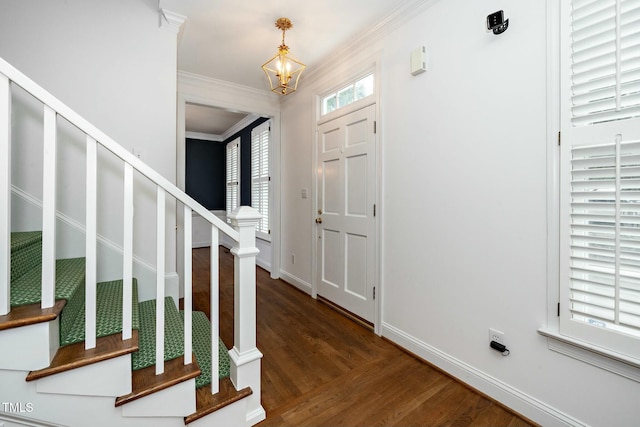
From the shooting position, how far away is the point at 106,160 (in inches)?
79.1

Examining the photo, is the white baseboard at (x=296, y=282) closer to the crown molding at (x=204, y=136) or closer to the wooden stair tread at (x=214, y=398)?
the wooden stair tread at (x=214, y=398)

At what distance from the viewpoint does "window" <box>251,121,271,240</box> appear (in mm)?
4367

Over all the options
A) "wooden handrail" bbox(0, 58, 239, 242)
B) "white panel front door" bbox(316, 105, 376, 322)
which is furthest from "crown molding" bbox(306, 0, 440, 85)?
"wooden handrail" bbox(0, 58, 239, 242)

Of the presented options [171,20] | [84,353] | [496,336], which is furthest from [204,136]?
[496,336]

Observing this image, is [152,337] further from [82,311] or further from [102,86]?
[102,86]

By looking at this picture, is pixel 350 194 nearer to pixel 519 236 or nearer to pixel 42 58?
pixel 519 236

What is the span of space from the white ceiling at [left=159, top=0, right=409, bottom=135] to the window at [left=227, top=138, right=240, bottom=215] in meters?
2.59

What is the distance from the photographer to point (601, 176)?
1263 millimetres

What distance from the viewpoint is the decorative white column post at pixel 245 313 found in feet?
4.63

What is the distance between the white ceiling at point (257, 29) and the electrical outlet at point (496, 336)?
7.64 ft

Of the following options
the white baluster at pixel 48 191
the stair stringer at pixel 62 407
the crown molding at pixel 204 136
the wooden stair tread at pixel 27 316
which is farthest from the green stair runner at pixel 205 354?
the crown molding at pixel 204 136

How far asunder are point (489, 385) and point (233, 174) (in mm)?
5500

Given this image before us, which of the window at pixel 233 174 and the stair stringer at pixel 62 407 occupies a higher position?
the window at pixel 233 174

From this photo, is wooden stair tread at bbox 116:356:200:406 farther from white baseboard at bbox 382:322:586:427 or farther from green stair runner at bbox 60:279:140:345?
white baseboard at bbox 382:322:586:427
